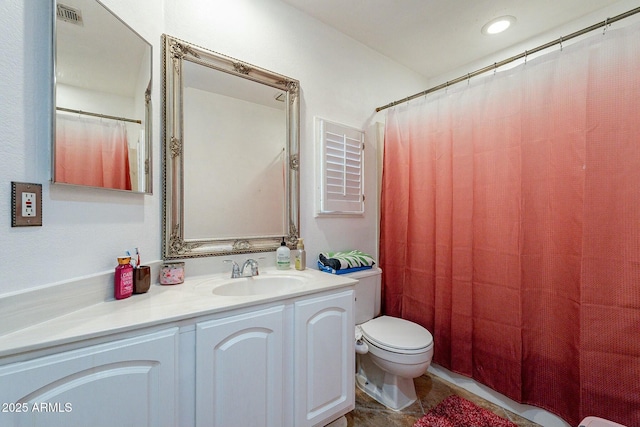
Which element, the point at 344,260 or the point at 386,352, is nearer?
the point at 386,352

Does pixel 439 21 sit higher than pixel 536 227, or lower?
higher

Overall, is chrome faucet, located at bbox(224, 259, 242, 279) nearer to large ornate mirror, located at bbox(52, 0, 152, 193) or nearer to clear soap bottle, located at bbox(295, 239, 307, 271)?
clear soap bottle, located at bbox(295, 239, 307, 271)

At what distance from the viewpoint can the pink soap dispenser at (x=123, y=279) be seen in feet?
3.27

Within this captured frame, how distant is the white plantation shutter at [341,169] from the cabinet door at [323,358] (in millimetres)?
756

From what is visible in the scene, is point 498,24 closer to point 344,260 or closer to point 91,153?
point 344,260

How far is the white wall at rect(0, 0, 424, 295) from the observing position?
2.50 ft

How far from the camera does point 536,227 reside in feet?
4.64

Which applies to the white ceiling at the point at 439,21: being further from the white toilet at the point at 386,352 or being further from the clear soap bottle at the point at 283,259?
the white toilet at the point at 386,352

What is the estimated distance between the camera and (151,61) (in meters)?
1.21

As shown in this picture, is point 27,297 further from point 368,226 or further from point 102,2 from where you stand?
point 368,226

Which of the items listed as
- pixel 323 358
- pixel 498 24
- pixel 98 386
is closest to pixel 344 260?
pixel 323 358

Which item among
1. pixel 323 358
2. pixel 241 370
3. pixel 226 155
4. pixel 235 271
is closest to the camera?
pixel 241 370

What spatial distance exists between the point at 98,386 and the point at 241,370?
429 mm

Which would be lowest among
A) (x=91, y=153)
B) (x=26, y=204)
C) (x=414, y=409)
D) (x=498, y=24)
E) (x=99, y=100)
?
(x=414, y=409)
